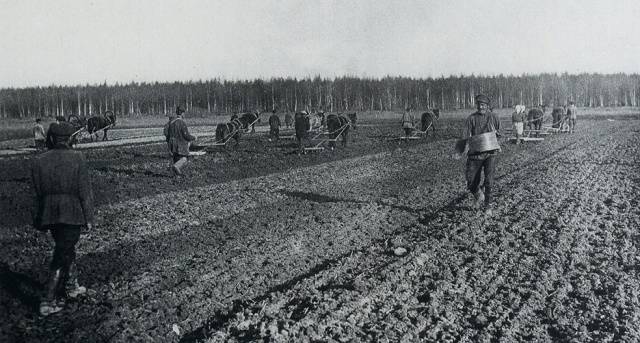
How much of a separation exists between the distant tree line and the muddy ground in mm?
62782

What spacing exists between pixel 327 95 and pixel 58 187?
72740mm

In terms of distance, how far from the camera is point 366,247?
6.78m

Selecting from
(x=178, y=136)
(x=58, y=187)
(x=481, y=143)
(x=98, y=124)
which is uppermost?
(x=98, y=124)

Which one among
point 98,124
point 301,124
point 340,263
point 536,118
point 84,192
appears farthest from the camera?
point 98,124

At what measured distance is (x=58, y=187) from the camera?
16.1ft

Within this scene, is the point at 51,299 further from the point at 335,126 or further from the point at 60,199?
the point at 335,126

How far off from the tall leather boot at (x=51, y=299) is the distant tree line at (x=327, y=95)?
67829mm

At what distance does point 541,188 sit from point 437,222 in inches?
151

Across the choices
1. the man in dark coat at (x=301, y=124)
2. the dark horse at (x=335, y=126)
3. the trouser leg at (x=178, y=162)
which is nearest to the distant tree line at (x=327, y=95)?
the dark horse at (x=335, y=126)

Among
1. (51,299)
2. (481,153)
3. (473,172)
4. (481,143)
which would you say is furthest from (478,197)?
(51,299)

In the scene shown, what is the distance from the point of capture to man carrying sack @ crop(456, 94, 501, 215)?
27.1ft

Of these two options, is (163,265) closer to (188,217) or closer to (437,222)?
(188,217)

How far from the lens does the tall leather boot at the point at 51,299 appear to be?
4758 millimetres

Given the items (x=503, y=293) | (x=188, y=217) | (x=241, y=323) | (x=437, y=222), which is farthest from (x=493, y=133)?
(x=241, y=323)
